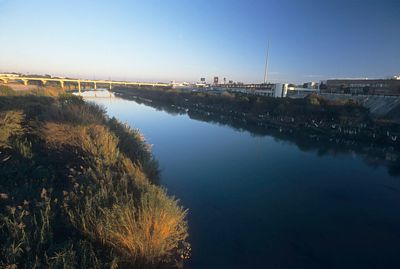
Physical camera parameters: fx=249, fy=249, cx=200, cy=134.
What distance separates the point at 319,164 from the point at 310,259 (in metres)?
11.4

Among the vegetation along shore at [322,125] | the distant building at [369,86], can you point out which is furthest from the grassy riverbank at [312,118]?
the distant building at [369,86]

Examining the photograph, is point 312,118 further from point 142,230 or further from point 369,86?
point 142,230

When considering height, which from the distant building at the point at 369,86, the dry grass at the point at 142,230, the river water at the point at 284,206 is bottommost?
the river water at the point at 284,206

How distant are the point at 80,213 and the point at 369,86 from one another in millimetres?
57351

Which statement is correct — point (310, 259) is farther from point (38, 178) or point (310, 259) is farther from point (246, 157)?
point (246, 157)

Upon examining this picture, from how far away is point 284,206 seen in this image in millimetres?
10422

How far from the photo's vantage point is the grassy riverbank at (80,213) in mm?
4672

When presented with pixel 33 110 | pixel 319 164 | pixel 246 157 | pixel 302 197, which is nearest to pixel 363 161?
pixel 319 164

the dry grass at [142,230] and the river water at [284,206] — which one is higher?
the dry grass at [142,230]

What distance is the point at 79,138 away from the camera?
32.6 ft

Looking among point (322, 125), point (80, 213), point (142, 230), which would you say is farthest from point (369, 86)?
point (80, 213)

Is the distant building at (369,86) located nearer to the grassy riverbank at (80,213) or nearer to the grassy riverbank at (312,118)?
the grassy riverbank at (312,118)

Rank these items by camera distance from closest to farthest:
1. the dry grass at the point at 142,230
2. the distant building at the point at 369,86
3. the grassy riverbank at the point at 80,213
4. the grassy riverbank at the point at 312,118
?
the grassy riverbank at the point at 80,213 → the dry grass at the point at 142,230 → the grassy riverbank at the point at 312,118 → the distant building at the point at 369,86

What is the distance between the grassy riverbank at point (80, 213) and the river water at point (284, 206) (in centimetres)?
188
